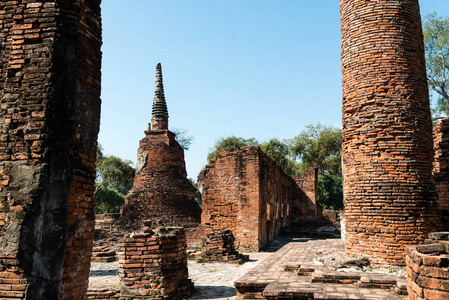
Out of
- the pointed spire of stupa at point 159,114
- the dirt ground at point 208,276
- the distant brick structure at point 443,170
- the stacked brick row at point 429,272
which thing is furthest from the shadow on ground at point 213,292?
the pointed spire of stupa at point 159,114

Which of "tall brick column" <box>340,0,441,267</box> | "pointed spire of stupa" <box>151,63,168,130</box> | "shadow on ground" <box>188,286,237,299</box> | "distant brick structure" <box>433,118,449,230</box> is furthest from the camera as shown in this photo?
"pointed spire of stupa" <box>151,63,168,130</box>

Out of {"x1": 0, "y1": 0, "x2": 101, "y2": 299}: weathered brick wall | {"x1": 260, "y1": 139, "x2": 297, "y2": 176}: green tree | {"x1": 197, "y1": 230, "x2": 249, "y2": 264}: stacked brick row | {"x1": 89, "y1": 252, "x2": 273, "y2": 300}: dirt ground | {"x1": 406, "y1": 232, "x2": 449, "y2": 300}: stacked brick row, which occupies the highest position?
{"x1": 260, "y1": 139, "x2": 297, "y2": 176}: green tree

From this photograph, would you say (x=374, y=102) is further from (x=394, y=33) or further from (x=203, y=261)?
(x=203, y=261)

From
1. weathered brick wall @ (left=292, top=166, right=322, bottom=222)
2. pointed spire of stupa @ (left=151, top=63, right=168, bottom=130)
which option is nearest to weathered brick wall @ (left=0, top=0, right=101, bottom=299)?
pointed spire of stupa @ (left=151, top=63, right=168, bottom=130)

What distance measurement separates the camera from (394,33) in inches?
277

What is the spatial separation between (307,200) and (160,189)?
11824mm

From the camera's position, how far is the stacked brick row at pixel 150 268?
6336mm

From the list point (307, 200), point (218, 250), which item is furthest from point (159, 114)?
point (218, 250)

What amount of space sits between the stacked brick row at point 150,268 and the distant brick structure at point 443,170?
21.0 ft

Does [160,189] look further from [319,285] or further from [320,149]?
[320,149]

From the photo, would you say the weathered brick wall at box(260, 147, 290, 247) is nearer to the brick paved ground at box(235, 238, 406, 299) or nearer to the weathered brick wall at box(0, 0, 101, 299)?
the brick paved ground at box(235, 238, 406, 299)

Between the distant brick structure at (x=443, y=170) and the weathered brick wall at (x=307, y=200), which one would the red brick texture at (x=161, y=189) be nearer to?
the weathered brick wall at (x=307, y=200)

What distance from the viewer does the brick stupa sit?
1828 centimetres

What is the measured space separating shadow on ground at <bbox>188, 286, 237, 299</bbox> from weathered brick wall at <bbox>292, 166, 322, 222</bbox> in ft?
62.6
